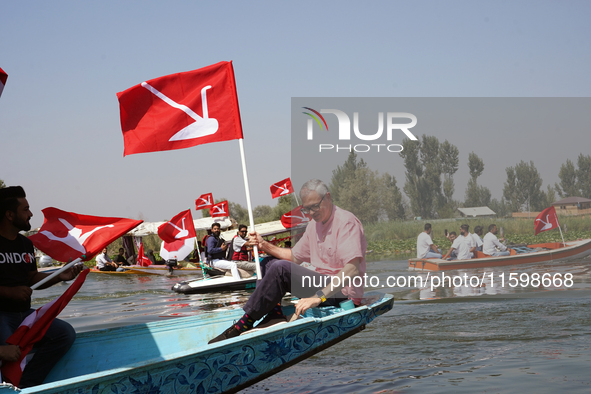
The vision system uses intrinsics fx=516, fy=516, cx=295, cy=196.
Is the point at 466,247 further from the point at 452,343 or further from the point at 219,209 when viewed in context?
the point at 219,209

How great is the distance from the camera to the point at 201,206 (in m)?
27.7

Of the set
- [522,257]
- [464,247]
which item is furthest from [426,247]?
[522,257]

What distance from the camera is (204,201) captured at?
27906mm

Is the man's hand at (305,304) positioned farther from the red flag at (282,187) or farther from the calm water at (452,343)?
the red flag at (282,187)

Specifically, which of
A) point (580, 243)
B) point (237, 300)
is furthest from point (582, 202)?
point (237, 300)

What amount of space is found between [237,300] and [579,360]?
743 centimetres

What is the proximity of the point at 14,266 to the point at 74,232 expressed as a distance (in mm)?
961

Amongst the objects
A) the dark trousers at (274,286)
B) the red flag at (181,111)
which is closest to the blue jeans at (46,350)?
the dark trousers at (274,286)

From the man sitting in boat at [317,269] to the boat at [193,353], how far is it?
225 mm

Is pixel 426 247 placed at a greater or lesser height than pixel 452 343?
greater

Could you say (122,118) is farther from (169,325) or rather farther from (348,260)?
(348,260)

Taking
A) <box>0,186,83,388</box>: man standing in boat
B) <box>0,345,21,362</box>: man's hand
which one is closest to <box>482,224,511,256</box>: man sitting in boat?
<box>0,186,83,388</box>: man standing in boat

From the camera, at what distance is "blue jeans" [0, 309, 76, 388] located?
3918 mm

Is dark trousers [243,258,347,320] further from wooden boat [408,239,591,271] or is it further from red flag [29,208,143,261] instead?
wooden boat [408,239,591,271]
